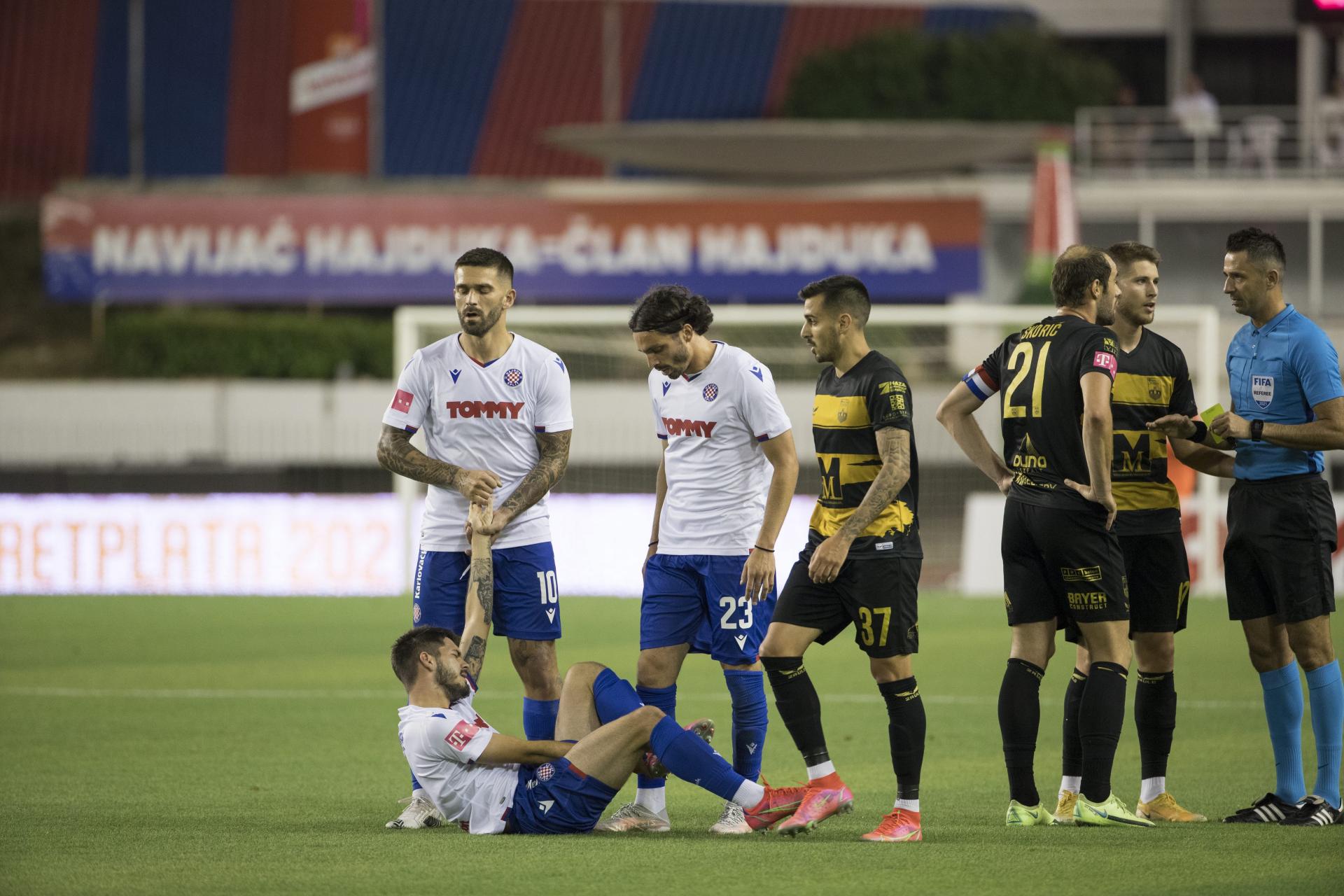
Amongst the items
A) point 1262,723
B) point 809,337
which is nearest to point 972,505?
point 1262,723

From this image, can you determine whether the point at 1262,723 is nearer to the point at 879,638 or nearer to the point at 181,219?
the point at 879,638

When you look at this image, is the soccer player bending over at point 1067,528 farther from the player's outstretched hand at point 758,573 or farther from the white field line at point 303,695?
the white field line at point 303,695

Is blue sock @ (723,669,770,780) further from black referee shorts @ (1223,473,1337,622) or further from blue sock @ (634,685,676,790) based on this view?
black referee shorts @ (1223,473,1337,622)

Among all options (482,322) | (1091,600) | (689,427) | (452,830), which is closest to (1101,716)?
(1091,600)

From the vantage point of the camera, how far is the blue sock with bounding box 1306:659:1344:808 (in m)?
6.27

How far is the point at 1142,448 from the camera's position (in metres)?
6.32

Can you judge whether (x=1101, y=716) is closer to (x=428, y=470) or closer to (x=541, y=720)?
(x=541, y=720)

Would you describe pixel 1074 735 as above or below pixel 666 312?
below

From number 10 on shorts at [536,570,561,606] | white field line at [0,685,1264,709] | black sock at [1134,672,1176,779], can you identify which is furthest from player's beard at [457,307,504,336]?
white field line at [0,685,1264,709]

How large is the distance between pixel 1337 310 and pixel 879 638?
2824 centimetres

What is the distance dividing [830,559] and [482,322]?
1787 mm

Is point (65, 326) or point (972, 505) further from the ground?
point (65, 326)

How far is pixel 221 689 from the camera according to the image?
10.6 m

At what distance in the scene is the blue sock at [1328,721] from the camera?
627 centimetres
